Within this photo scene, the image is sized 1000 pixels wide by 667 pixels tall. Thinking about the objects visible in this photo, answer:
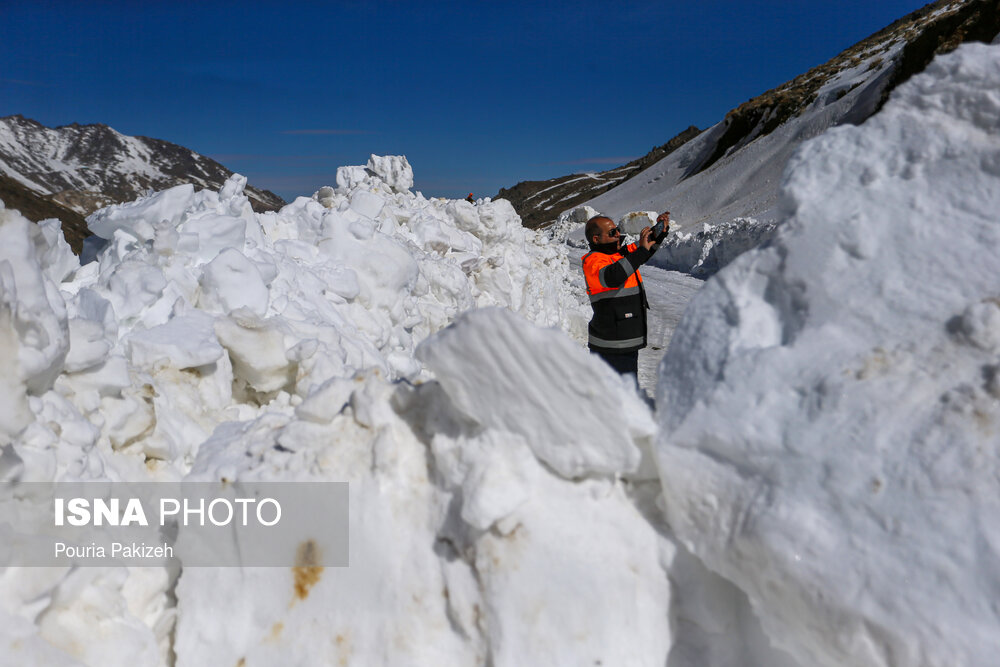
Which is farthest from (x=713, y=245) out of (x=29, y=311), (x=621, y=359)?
(x=29, y=311)

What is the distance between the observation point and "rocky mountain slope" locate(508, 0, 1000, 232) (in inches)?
1013

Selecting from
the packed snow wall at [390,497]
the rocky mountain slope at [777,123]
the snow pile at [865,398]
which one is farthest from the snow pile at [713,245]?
the packed snow wall at [390,497]

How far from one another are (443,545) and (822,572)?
3.27ft

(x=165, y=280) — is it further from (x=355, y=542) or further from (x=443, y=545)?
(x=443, y=545)

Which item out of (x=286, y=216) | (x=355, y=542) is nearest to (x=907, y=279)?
(x=355, y=542)

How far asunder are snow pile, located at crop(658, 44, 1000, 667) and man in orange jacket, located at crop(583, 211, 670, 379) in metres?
1.90

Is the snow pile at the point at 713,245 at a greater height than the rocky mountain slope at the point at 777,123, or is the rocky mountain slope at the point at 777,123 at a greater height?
the rocky mountain slope at the point at 777,123

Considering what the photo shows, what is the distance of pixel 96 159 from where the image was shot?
388 ft

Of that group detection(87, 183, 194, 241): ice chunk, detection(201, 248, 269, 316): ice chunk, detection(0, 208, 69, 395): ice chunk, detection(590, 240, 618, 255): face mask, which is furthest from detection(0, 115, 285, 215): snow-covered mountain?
detection(0, 208, 69, 395): ice chunk

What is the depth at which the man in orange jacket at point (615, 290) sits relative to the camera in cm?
402

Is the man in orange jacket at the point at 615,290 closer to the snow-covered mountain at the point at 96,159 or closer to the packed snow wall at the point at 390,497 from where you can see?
the packed snow wall at the point at 390,497

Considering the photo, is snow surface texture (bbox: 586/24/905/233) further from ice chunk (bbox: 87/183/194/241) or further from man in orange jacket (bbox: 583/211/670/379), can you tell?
ice chunk (bbox: 87/183/194/241)

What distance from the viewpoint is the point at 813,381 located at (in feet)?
5.61

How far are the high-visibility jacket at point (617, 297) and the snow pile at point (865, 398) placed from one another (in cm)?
190
